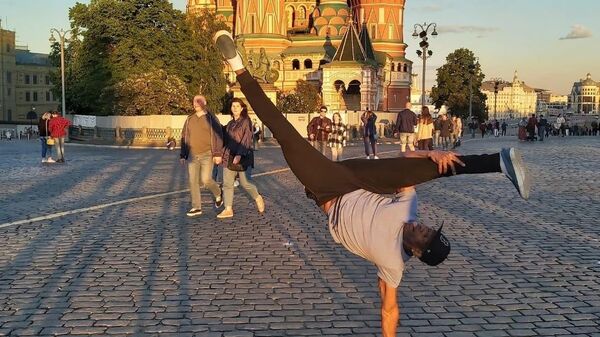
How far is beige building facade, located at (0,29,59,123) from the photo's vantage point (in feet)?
316

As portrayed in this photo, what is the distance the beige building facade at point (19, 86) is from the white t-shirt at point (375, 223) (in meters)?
99.0

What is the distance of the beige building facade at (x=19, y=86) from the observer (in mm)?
96375

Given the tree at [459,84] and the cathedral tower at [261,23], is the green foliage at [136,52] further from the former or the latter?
the tree at [459,84]

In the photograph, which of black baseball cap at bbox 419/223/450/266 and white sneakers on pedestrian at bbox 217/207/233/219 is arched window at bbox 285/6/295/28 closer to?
white sneakers on pedestrian at bbox 217/207/233/219

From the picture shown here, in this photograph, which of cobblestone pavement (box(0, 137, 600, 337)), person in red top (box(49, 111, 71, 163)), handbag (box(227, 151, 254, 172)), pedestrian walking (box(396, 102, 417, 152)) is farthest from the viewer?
person in red top (box(49, 111, 71, 163))

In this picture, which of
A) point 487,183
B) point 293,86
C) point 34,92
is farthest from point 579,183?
point 34,92

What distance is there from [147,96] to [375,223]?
39.3 meters

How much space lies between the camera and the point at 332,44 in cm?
7944

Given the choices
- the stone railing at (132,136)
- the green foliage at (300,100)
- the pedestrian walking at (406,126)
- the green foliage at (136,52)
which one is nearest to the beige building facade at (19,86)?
the green foliage at (300,100)

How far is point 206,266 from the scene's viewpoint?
23.0 feet

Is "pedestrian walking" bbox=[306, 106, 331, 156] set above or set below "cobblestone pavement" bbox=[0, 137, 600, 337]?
above

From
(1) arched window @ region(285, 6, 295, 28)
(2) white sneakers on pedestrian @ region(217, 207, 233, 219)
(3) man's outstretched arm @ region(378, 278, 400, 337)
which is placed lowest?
(2) white sneakers on pedestrian @ region(217, 207, 233, 219)

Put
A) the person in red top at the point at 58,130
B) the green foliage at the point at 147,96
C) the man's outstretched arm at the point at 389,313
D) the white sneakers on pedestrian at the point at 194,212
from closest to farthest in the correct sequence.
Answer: the man's outstretched arm at the point at 389,313 → the white sneakers on pedestrian at the point at 194,212 → the person in red top at the point at 58,130 → the green foliage at the point at 147,96

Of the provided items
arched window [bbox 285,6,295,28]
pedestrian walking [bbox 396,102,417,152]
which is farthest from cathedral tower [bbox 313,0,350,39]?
pedestrian walking [bbox 396,102,417,152]
